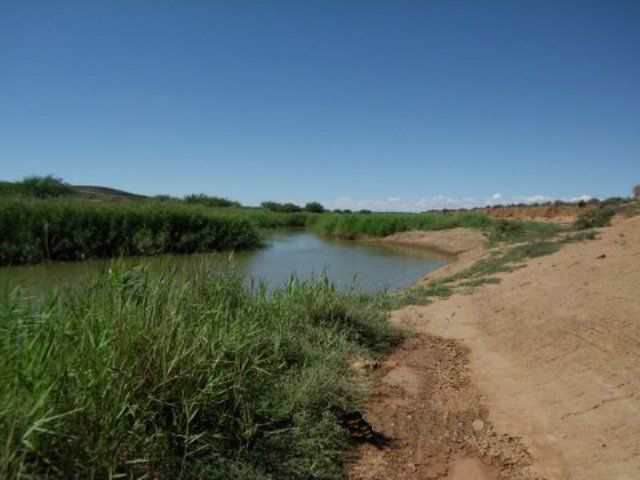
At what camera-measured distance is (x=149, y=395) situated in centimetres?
220

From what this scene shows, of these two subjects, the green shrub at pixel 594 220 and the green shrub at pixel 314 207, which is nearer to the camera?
the green shrub at pixel 594 220

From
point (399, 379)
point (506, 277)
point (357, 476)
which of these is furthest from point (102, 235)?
point (357, 476)

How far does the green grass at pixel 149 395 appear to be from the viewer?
6.19 feet

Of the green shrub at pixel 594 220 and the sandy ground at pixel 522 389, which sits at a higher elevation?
the green shrub at pixel 594 220

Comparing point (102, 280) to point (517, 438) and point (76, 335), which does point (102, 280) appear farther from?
point (517, 438)

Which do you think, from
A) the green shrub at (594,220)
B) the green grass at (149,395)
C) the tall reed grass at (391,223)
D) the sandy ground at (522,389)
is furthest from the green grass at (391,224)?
the green grass at (149,395)

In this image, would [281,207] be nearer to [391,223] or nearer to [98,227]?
[391,223]

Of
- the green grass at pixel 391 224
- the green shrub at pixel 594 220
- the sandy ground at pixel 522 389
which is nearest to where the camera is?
the sandy ground at pixel 522 389

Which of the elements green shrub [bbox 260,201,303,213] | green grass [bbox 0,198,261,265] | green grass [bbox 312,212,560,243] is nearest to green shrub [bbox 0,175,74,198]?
green grass [bbox 0,198,261,265]

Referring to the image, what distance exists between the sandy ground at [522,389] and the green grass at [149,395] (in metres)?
0.52

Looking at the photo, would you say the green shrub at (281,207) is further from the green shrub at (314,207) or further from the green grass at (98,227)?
the green grass at (98,227)

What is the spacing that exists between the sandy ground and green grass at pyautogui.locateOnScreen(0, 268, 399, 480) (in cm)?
52

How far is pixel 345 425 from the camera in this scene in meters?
3.14

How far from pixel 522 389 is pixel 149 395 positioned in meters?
3.29
